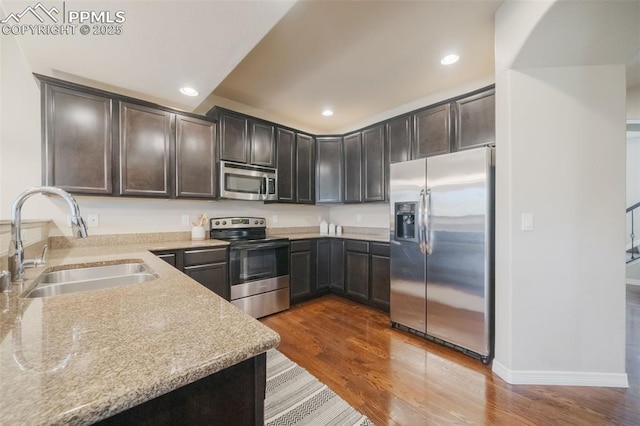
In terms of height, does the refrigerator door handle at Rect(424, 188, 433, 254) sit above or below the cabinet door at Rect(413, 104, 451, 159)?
below

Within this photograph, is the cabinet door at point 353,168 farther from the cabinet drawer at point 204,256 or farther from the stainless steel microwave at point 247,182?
the cabinet drawer at point 204,256

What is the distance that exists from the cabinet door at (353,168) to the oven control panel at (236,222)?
4.23ft

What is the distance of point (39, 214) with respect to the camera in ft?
7.34

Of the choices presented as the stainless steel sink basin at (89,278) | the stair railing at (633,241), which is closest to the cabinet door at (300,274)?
the stainless steel sink basin at (89,278)

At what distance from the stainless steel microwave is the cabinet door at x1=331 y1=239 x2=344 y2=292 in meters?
1.08

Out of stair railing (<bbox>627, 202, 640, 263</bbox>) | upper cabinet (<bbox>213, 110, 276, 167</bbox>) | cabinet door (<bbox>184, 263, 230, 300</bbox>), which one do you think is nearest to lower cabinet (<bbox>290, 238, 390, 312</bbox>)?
cabinet door (<bbox>184, 263, 230, 300</bbox>)

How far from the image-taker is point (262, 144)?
326cm

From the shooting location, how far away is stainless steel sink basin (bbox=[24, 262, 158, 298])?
4.13ft

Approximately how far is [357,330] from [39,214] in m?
3.13

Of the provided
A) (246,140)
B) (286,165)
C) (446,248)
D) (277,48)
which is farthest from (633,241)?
(246,140)

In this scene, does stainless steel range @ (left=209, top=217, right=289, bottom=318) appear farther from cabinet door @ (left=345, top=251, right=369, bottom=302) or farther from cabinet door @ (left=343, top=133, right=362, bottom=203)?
cabinet door @ (left=343, top=133, right=362, bottom=203)

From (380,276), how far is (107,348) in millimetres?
2822

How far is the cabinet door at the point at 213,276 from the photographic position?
96.7 inches

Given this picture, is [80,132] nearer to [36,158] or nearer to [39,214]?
[36,158]
